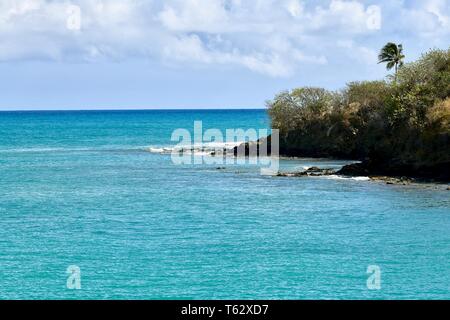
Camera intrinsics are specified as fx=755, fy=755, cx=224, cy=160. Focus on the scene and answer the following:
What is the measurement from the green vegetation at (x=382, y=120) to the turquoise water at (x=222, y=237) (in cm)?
714

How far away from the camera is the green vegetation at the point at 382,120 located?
65875 millimetres

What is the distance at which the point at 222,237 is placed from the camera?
3953 cm

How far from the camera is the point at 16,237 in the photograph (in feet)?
131

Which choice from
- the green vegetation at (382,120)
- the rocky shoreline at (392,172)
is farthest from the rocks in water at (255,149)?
the rocky shoreline at (392,172)

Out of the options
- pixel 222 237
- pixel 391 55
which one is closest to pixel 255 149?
pixel 391 55

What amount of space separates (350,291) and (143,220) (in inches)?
749

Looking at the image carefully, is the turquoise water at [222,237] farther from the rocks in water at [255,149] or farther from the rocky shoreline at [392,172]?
the rocks in water at [255,149]

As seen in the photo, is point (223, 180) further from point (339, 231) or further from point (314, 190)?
point (339, 231)

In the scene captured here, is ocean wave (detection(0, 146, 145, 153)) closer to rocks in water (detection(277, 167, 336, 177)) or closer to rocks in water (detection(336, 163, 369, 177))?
rocks in water (detection(277, 167, 336, 177))

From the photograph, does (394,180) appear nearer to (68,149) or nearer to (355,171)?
(355,171)

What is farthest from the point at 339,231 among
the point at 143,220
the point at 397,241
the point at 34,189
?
the point at 34,189

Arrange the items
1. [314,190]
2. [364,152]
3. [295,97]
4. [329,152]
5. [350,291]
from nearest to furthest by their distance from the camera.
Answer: [350,291] → [314,190] → [364,152] → [329,152] → [295,97]

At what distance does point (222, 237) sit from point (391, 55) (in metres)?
69.2

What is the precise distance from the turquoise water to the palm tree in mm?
42135
